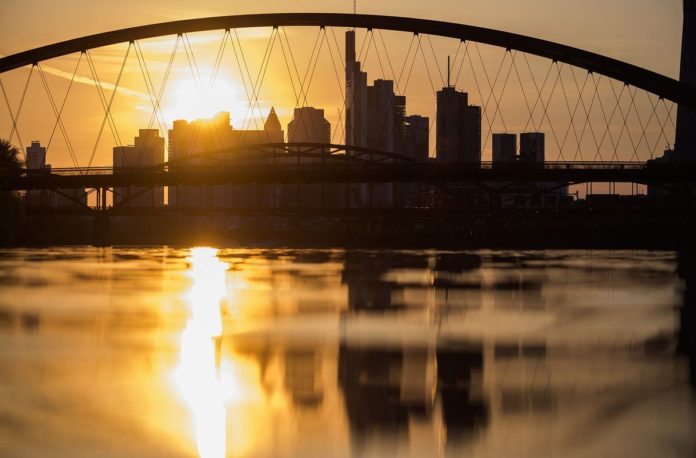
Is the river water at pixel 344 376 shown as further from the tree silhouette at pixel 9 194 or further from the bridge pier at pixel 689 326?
the tree silhouette at pixel 9 194

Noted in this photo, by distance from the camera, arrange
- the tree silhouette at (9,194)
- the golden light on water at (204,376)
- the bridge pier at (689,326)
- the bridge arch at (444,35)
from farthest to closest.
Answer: the tree silhouette at (9,194) < the bridge arch at (444,35) < the bridge pier at (689,326) < the golden light on water at (204,376)

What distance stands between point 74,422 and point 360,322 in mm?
17006

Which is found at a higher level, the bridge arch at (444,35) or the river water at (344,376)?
the bridge arch at (444,35)

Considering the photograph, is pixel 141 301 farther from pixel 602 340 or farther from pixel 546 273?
pixel 546 273

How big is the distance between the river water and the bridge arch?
4869cm

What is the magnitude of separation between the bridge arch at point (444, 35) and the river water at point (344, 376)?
48.7 meters

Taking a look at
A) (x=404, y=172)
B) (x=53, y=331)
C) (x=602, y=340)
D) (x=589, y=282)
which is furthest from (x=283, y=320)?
(x=404, y=172)

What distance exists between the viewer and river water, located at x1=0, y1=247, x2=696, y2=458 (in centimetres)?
1656

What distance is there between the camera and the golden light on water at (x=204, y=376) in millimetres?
16867

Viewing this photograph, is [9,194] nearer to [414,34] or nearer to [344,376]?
[414,34]

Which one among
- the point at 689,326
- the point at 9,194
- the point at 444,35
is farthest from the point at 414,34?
the point at 689,326

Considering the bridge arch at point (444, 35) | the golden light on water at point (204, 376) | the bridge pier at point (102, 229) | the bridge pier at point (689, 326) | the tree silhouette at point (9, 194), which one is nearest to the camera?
the golden light on water at point (204, 376)

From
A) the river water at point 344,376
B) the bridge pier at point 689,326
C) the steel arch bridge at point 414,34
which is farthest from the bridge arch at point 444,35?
the river water at point 344,376

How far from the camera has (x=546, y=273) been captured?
67188mm
